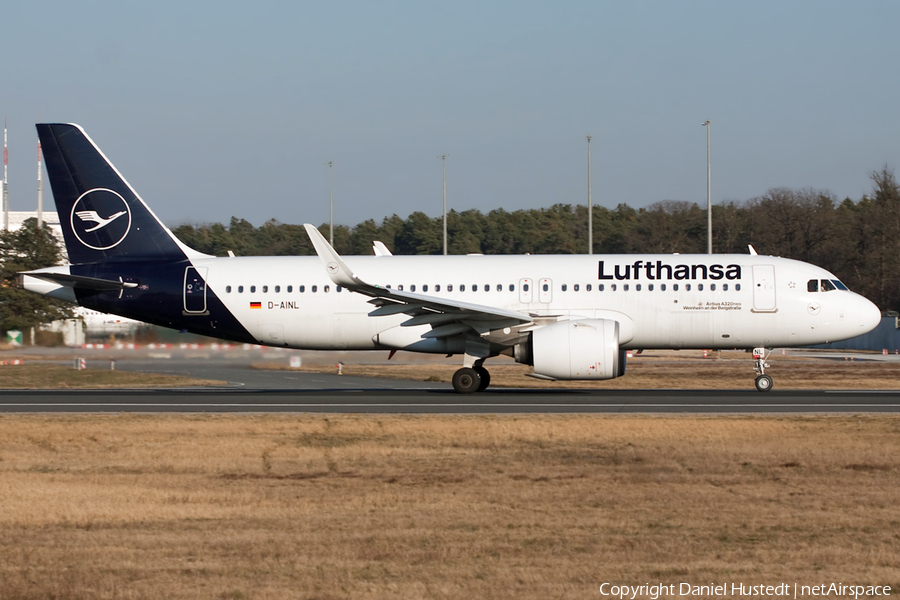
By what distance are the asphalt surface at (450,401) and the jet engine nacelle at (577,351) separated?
65 centimetres

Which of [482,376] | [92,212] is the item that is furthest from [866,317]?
[92,212]

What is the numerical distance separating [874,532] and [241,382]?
2594cm

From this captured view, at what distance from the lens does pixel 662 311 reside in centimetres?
2416

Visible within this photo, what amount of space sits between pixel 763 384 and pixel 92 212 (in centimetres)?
1825

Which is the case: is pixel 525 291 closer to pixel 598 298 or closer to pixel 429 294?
pixel 598 298

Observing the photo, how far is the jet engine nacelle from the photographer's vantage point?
881 inches

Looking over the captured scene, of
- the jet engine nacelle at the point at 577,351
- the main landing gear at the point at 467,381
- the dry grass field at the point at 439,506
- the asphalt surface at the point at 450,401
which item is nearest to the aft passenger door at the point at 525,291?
the jet engine nacelle at the point at 577,351

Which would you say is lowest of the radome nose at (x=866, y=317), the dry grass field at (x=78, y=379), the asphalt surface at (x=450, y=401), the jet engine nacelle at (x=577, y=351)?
the asphalt surface at (x=450, y=401)

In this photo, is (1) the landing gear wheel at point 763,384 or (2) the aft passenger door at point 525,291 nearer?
(2) the aft passenger door at point 525,291

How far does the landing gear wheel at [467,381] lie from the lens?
79.4 ft

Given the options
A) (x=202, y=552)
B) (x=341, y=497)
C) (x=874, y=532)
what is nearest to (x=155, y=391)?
(x=341, y=497)

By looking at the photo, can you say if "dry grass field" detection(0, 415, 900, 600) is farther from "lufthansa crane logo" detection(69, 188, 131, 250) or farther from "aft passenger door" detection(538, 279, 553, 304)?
"lufthansa crane logo" detection(69, 188, 131, 250)

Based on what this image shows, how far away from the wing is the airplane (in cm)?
5

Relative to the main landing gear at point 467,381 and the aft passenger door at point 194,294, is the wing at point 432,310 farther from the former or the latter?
the aft passenger door at point 194,294
